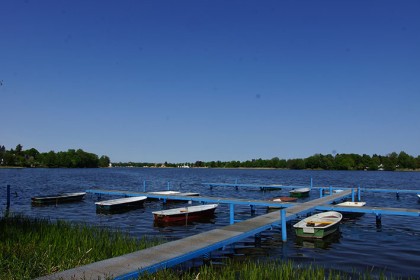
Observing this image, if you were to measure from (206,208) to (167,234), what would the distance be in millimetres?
6187

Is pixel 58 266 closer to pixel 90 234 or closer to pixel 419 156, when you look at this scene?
pixel 90 234

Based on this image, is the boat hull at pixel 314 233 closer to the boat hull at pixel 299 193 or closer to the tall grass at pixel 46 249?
the tall grass at pixel 46 249

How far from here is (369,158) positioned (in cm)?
17425

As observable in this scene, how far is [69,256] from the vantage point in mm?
10414

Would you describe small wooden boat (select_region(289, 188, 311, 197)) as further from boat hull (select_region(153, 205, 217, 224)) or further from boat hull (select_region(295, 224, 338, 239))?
boat hull (select_region(295, 224, 338, 239))

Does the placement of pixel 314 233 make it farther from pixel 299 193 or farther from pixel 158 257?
pixel 299 193

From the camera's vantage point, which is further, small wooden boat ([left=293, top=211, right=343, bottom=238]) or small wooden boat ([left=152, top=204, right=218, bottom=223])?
small wooden boat ([left=152, top=204, right=218, bottom=223])

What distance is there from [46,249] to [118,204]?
20106mm

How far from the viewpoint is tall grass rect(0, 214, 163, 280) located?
8984 mm

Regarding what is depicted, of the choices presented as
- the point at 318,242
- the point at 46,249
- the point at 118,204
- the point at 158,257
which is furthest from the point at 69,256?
the point at 118,204

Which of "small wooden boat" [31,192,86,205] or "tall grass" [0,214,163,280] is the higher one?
"tall grass" [0,214,163,280]

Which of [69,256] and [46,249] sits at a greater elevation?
[46,249]

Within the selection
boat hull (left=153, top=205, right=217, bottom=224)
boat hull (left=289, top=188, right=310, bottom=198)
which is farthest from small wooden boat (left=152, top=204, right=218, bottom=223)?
boat hull (left=289, top=188, right=310, bottom=198)

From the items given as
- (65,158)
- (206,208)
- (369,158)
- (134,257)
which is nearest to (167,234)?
(206,208)
